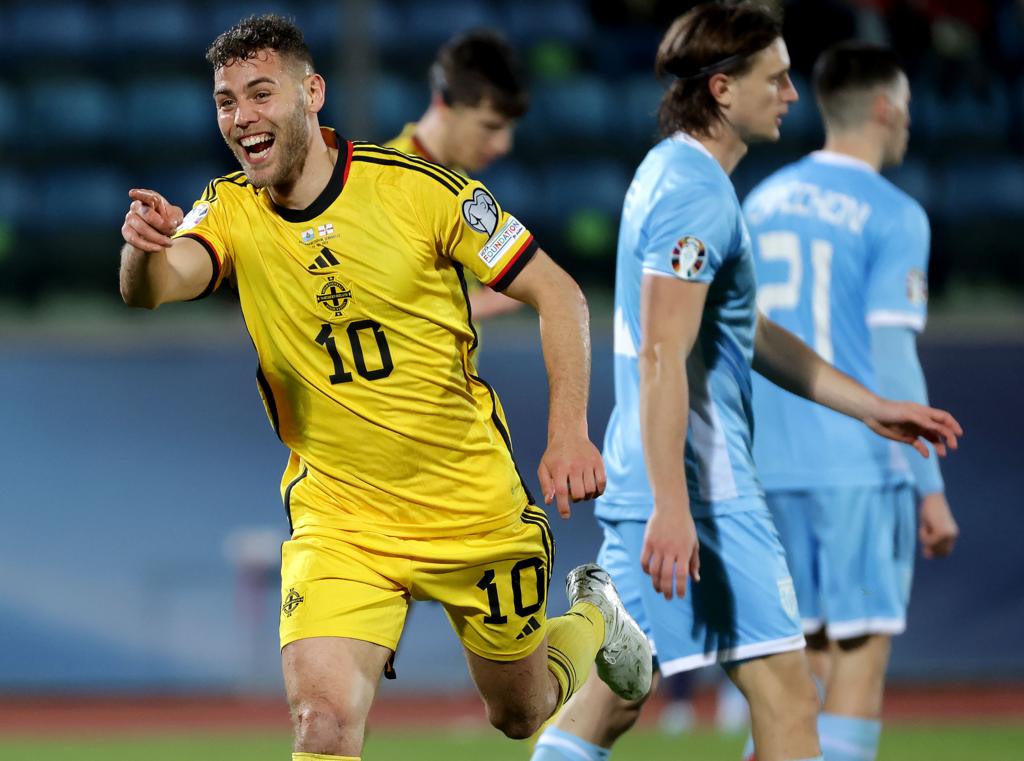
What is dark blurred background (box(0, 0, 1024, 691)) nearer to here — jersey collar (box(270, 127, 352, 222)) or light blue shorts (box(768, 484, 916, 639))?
light blue shorts (box(768, 484, 916, 639))

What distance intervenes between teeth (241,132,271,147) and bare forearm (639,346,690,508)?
1062 mm

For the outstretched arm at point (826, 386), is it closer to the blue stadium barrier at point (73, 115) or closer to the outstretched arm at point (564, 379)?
the outstretched arm at point (564, 379)

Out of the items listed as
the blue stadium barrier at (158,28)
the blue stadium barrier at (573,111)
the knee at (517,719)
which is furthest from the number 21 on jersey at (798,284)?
the blue stadium barrier at (158,28)

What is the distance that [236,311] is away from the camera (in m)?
9.88

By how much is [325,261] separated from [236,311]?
249 inches

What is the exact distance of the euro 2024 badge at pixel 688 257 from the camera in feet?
12.6

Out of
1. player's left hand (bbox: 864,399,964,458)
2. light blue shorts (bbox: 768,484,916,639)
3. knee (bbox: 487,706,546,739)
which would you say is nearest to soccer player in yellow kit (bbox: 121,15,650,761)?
knee (bbox: 487,706,546,739)

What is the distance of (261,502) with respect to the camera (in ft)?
30.1

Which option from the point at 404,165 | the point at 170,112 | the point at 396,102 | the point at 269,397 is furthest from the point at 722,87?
the point at 170,112

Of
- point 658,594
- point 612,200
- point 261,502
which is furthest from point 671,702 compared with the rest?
point 658,594

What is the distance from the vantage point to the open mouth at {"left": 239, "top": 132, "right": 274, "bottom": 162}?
365 centimetres

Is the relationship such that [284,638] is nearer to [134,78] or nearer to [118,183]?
[118,183]

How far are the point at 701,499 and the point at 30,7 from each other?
9.64 m

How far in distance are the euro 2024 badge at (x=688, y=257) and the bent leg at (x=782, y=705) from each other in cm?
98
